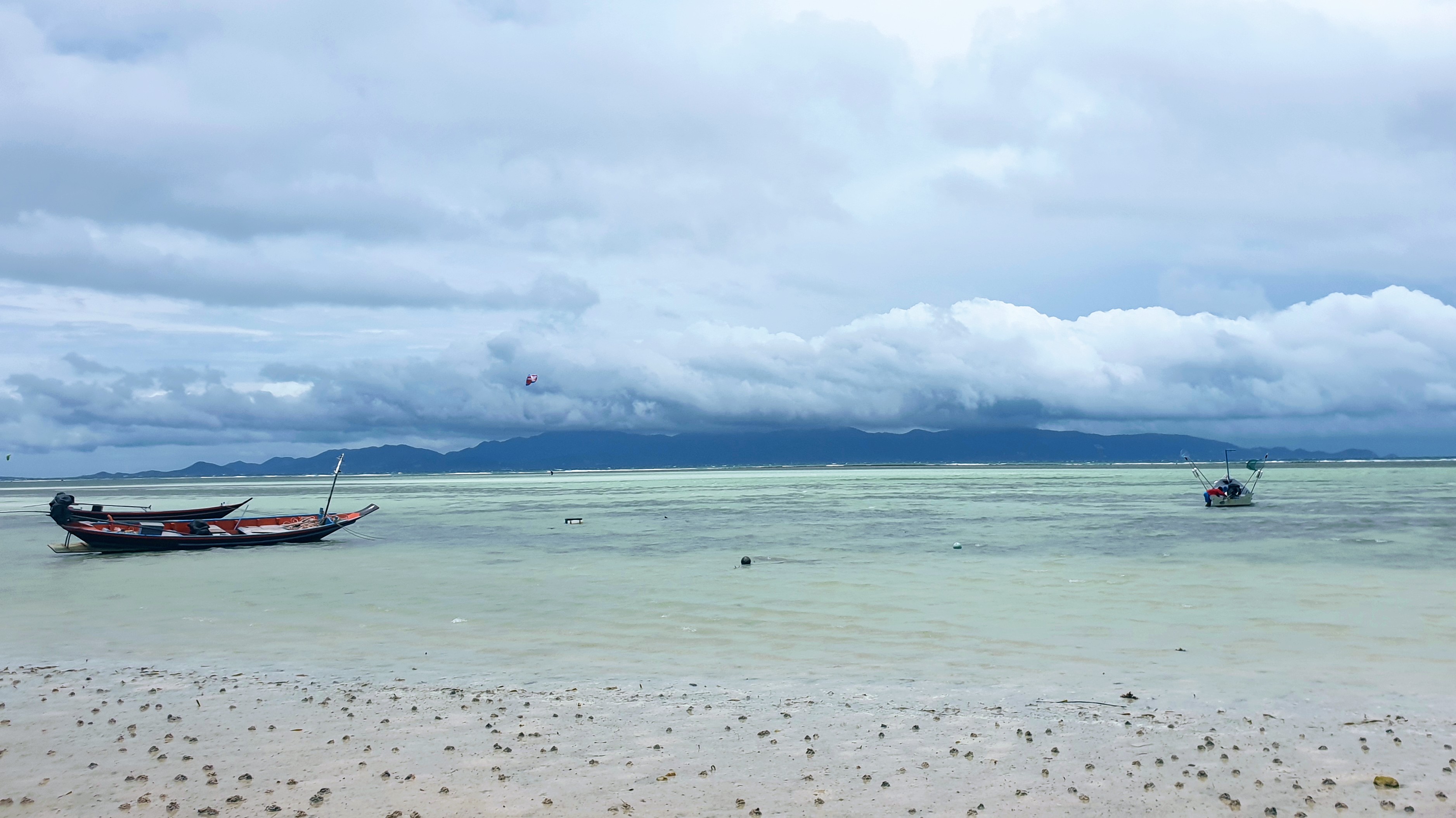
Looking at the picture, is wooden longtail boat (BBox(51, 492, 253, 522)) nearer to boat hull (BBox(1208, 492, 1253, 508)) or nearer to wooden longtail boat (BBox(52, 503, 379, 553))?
wooden longtail boat (BBox(52, 503, 379, 553))

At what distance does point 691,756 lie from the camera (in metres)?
10.1

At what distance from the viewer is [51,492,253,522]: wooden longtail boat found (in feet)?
149

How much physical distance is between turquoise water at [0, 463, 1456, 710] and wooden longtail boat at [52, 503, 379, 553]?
1.13 m

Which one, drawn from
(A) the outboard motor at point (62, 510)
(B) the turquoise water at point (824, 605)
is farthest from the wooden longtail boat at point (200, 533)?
(B) the turquoise water at point (824, 605)

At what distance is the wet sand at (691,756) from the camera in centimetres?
855

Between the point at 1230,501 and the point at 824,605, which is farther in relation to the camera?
the point at 1230,501

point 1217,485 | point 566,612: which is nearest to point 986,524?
point 1217,485

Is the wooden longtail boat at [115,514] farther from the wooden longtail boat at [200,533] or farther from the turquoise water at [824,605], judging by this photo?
the turquoise water at [824,605]

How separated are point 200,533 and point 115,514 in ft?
30.7

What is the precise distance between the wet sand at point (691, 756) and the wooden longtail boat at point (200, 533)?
116 ft

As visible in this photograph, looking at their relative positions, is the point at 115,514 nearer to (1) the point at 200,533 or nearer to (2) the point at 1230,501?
(1) the point at 200,533

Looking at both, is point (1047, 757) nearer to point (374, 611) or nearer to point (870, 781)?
point (870, 781)

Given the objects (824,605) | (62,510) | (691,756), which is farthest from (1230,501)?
(62,510)

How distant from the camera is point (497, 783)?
912cm
